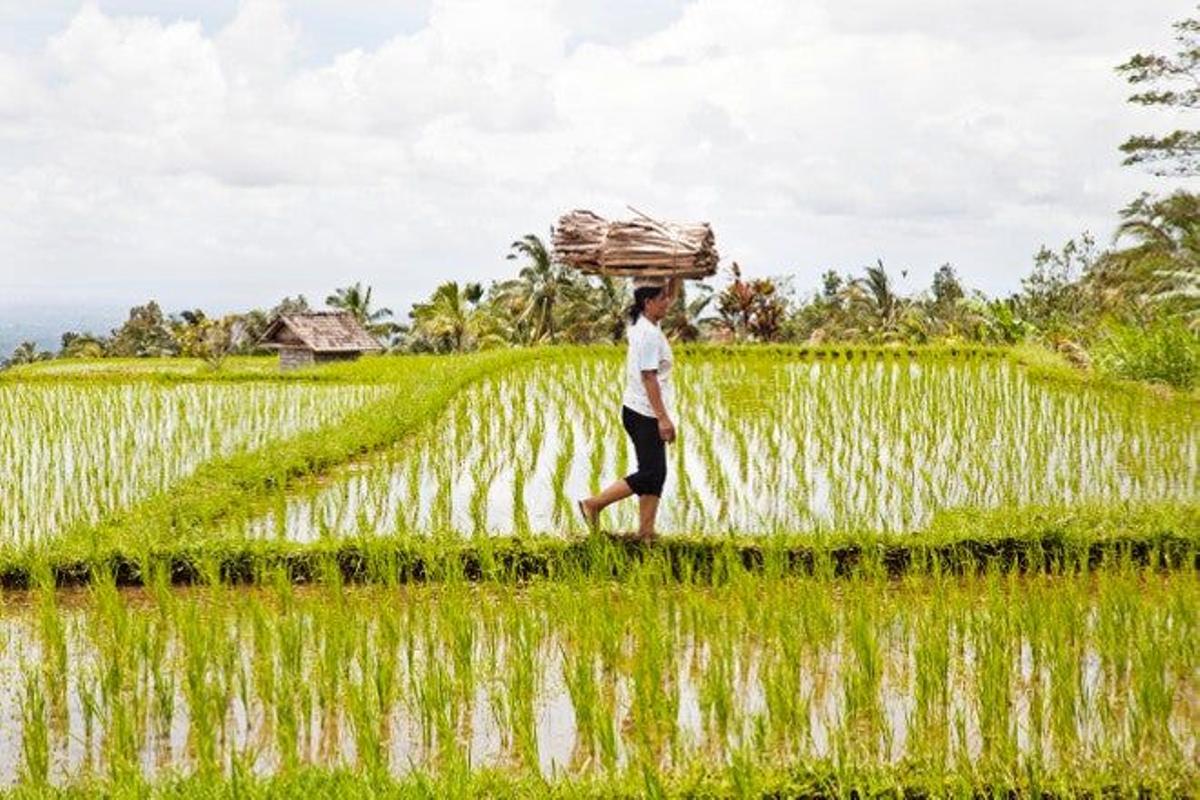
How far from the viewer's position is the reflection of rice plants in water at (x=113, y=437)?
6.60m

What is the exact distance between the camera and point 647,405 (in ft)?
17.4

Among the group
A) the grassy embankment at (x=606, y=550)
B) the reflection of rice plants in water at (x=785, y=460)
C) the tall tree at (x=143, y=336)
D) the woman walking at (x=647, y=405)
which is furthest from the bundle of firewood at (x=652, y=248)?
the tall tree at (x=143, y=336)

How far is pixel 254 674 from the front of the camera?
383 centimetres

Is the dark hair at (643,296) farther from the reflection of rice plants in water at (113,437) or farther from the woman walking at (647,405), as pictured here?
the reflection of rice plants in water at (113,437)

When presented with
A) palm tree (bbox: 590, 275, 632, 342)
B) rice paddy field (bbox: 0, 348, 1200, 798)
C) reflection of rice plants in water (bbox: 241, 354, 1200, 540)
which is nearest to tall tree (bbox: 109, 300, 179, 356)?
palm tree (bbox: 590, 275, 632, 342)

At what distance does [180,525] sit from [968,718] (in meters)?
3.60

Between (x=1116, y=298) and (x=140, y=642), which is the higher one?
(x=1116, y=298)

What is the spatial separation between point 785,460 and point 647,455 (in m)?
2.54

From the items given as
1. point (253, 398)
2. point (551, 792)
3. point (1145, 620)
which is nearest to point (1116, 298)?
point (253, 398)

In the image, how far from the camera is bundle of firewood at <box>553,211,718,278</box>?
9.41 meters

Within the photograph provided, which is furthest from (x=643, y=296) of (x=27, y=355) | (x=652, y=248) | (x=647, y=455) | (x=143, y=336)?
(x=27, y=355)

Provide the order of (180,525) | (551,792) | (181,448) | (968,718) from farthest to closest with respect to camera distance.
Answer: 1. (181,448)
2. (180,525)
3. (968,718)
4. (551,792)

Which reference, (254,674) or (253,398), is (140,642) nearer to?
(254,674)

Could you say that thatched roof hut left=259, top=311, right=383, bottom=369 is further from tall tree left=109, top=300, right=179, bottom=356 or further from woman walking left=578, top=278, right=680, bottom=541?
woman walking left=578, top=278, right=680, bottom=541
